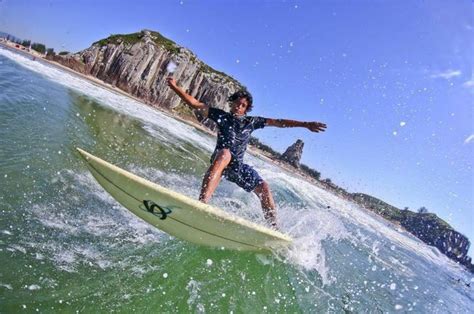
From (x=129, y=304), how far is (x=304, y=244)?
13.2ft

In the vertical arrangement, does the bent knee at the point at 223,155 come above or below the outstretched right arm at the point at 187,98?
below

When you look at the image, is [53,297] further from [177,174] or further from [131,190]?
[177,174]

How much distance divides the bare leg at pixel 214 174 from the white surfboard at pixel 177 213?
0.41 metres

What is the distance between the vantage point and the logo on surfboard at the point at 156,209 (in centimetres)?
523

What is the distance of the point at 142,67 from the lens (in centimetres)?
11369

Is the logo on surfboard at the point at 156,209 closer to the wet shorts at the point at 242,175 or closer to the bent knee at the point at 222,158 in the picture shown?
the bent knee at the point at 222,158

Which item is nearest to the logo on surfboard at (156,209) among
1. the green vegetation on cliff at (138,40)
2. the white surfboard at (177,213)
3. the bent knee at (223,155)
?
the white surfboard at (177,213)

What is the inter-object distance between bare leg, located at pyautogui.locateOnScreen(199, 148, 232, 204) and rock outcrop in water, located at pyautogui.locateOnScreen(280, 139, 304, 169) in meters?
137

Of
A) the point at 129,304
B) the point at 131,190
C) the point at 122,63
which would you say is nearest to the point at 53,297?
the point at 129,304

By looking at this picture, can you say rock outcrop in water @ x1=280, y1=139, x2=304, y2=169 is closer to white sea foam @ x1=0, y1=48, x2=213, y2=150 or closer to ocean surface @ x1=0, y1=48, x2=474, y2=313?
white sea foam @ x1=0, y1=48, x2=213, y2=150

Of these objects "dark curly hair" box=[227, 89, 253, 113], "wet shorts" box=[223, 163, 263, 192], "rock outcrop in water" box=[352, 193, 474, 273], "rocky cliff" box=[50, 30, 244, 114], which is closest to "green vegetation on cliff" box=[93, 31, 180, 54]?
"rocky cliff" box=[50, 30, 244, 114]

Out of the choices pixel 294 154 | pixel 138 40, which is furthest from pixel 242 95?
pixel 294 154

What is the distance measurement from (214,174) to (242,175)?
946 mm

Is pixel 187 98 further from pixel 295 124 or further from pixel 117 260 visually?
pixel 117 260
